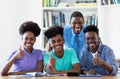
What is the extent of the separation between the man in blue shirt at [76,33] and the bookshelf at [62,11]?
33.4 inches

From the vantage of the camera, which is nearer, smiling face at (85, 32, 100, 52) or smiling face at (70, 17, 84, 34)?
smiling face at (85, 32, 100, 52)

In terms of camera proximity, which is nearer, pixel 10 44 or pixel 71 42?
pixel 71 42

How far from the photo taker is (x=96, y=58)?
2215 mm

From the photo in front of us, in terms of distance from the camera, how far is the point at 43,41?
400 cm

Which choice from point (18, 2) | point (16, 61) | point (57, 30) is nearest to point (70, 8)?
point (18, 2)

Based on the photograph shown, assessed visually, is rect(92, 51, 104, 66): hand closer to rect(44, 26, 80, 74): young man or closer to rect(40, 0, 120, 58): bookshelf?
rect(44, 26, 80, 74): young man

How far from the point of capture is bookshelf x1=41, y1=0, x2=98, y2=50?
3.93 meters

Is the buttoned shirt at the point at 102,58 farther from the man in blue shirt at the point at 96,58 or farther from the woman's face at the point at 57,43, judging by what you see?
the woman's face at the point at 57,43

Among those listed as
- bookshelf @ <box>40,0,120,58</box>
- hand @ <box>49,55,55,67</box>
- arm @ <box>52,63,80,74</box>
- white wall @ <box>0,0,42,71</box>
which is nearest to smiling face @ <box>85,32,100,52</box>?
arm @ <box>52,63,80,74</box>

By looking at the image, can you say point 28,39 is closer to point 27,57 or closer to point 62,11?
point 27,57

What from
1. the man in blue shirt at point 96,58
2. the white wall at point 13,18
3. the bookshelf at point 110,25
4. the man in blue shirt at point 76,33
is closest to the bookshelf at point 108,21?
the bookshelf at point 110,25

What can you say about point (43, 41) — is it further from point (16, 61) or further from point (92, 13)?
point (16, 61)

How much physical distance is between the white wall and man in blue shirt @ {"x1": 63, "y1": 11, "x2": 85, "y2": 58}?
44.2 inches

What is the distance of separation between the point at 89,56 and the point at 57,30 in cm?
39
